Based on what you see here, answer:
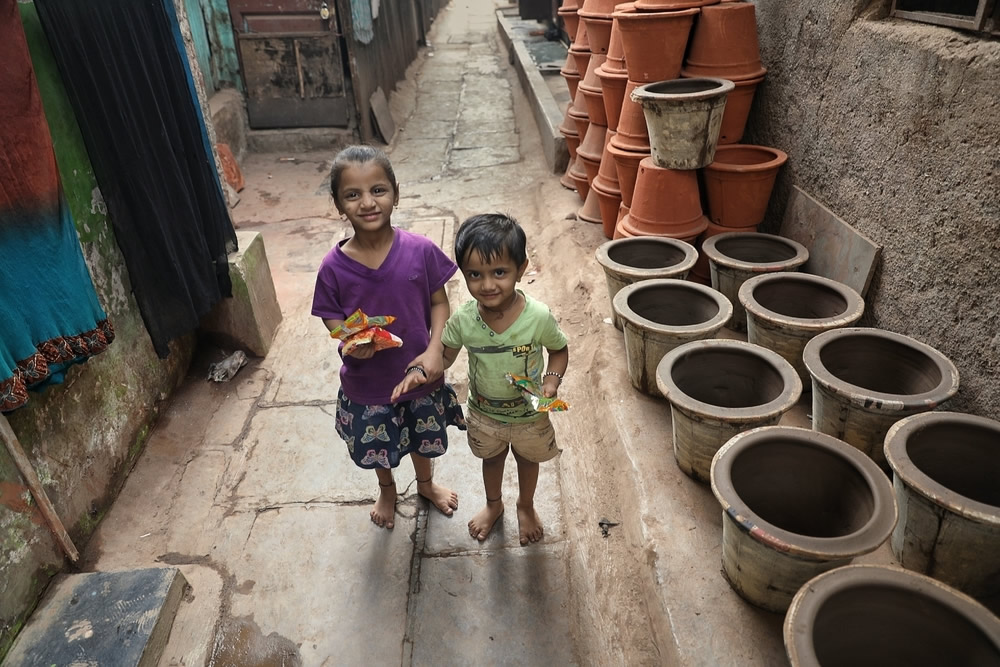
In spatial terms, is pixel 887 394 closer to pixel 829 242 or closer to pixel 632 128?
pixel 829 242

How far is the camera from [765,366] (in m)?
2.29

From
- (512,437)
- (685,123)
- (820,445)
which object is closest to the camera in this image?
(820,445)

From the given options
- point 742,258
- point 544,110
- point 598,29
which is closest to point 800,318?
point 742,258

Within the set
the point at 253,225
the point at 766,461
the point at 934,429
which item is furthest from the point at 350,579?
the point at 253,225

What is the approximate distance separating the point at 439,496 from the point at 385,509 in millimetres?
233

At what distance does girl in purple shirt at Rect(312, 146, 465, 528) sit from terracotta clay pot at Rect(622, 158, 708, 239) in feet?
5.90

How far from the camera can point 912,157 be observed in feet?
7.79

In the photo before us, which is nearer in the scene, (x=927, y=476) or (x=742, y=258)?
(x=927, y=476)

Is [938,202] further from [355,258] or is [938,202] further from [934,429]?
[355,258]

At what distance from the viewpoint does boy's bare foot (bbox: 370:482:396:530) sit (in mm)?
2510

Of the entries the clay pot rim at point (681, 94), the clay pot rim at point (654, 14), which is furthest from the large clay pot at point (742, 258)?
the clay pot rim at point (654, 14)

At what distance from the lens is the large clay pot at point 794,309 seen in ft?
7.88

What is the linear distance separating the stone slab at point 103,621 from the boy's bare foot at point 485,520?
112 centimetres

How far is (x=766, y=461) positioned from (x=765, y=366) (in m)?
0.48
